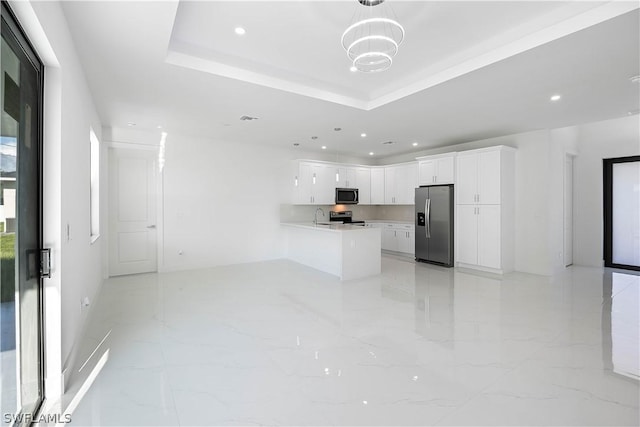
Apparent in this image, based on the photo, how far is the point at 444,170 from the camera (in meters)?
6.59

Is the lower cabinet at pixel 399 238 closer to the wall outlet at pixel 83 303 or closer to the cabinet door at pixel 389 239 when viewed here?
the cabinet door at pixel 389 239

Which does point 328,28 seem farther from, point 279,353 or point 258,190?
point 258,190

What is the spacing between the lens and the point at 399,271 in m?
5.95

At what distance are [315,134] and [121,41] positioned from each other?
3.74 m

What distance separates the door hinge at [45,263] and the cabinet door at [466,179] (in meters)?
6.38

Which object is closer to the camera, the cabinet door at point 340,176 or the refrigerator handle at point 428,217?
the refrigerator handle at point 428,217

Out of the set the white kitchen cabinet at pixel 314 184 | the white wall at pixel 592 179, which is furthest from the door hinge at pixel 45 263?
the white wall at pixel 592 179

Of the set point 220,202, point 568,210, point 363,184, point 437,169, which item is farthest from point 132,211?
point 568,210

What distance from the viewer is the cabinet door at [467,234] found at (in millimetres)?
6133

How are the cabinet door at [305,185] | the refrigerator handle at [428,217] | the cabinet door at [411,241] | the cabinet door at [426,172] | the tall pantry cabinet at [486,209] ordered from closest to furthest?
the tall pantry cabinet at [486,209] < the refrigerator handle at [428,217] < the cabinet door at [426,172] < the cabinet door at [305,185] < the cabinet door at [411,241]

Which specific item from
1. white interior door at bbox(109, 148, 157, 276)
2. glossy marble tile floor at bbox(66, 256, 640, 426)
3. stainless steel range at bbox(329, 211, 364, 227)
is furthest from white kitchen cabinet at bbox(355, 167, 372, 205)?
white interior door at bbox(109, 148, 157, 276)

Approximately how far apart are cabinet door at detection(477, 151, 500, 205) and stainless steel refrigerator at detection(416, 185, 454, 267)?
0.59 meters

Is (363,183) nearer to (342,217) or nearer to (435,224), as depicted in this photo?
(342,217)

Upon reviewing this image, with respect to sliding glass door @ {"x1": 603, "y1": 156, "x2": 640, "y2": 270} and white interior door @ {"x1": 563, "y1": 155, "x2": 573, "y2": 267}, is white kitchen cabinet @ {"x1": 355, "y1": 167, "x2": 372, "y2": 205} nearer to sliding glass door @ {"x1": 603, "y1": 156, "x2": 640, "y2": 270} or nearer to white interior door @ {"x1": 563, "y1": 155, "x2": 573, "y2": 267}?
white interior door @ {"x1": 563, "y1": 155, "x2": 573, "y2": 267}
